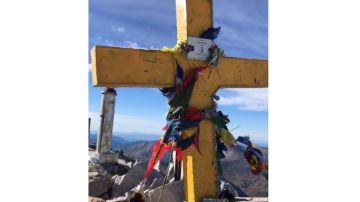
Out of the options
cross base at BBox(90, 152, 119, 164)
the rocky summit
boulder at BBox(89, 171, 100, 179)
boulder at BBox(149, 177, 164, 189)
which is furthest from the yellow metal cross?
cross base at BBox(90, 152, 119, 164)

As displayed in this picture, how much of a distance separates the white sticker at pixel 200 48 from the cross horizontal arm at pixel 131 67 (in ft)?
0.35

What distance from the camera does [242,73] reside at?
64.9 inches

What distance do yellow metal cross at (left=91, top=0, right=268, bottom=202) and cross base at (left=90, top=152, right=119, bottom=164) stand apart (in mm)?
1199

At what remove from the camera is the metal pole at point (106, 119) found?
2.25 meters

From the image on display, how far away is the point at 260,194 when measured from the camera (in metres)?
2.06

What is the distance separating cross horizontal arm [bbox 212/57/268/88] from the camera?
159 cm

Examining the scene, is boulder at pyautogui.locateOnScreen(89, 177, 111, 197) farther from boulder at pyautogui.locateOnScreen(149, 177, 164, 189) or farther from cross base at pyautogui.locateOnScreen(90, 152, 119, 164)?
cross base at pyautogui.locateOnScreen(90, 152, 119, 164)

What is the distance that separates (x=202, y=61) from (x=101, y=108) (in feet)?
2.77

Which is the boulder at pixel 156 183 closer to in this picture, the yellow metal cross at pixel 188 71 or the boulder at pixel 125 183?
the boulder at pixel 125 183

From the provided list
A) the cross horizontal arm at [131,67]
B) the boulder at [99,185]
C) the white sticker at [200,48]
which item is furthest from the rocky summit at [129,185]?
the white sticker at [200,48]

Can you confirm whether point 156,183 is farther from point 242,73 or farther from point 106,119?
point 242,73

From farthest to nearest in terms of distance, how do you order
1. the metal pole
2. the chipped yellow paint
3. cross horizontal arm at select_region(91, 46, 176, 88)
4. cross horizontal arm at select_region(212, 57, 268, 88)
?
the metal pole → cross horizontal arm at select_region(212, 57, 268, 88) → the chipped yellow paint → cross horizontal arm at select_region(91, 46, 176, 88)

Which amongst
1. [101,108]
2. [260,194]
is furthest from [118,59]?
[260,194]

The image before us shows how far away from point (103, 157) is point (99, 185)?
573 mm
